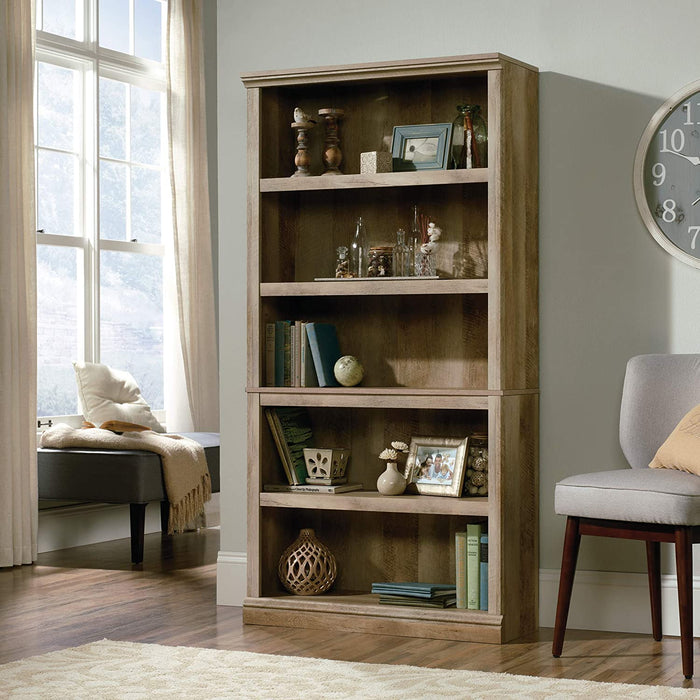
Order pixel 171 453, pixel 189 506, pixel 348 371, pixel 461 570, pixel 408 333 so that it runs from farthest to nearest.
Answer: pixel 189 506 < pixel 171 453 < pixel 408 333 < pixel 348 371 < pixel 461 570

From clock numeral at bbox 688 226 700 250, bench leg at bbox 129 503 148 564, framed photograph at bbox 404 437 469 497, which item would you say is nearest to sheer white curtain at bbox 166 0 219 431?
bench leg at bbox 129 503 148 564

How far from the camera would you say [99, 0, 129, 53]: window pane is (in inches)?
246

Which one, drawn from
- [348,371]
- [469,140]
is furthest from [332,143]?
[348,371]

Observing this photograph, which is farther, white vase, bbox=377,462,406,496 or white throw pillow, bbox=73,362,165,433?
white throw pillow, bbox=73,362,165,433

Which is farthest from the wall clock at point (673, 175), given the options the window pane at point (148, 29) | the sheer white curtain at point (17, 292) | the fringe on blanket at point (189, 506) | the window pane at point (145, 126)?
the window pane at point (148, 29)

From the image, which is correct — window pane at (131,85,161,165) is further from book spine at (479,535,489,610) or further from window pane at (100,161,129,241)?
book spine at (479,535,489,610)

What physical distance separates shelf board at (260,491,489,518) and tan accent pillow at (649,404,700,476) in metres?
0.56

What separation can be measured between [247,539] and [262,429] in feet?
1.23

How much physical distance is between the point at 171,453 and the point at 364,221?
1724 millimetres

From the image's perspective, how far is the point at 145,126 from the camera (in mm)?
6520

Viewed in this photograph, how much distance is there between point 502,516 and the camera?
3695mm

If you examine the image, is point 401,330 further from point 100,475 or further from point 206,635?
point 100,475

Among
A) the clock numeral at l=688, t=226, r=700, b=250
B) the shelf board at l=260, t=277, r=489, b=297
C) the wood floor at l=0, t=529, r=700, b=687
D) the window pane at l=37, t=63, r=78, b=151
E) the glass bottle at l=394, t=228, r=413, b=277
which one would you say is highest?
the window pane at l=37, t=63, r=78, b=151

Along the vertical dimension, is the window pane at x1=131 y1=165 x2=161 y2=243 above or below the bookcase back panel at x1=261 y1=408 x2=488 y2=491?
above
